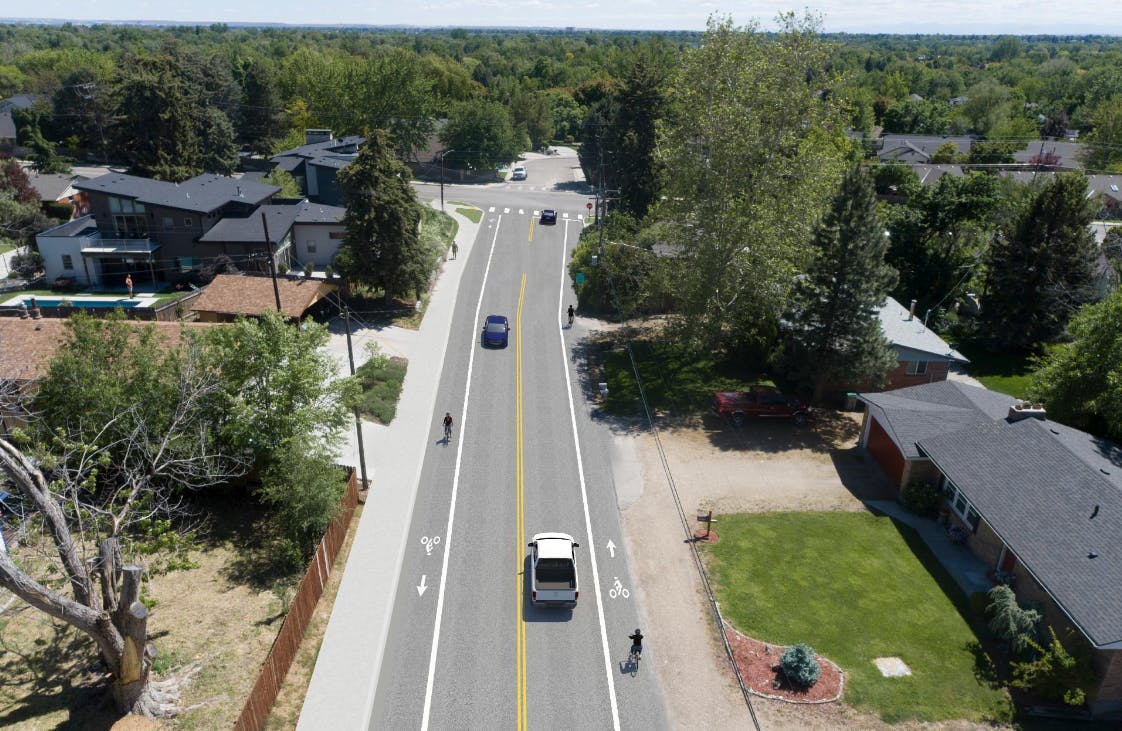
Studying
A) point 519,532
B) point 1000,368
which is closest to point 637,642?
point 519,532

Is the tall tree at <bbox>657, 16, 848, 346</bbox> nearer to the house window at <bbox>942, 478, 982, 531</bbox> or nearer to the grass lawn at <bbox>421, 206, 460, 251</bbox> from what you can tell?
the house window at <bbox>942, 478, 982, 531</bbox>

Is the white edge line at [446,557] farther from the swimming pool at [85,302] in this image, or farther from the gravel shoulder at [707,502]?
the swimming pool at [85,302]

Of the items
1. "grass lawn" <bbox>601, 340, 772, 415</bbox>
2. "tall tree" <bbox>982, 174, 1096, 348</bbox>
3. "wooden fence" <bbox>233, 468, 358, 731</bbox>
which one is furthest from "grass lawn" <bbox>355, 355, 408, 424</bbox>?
"tall tree" <bbox>982, 174, 1096, 348</bbox>

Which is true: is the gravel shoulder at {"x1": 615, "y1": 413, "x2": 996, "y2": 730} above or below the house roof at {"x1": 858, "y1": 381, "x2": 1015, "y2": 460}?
below

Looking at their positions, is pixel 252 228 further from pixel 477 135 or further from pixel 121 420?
pixel 477 135

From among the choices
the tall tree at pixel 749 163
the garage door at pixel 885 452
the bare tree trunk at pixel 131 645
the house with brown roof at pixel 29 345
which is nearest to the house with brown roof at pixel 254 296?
the house with brown roof at pixel 29 345

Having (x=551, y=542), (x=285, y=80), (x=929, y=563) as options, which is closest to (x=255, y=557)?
(x=551, y=542)
